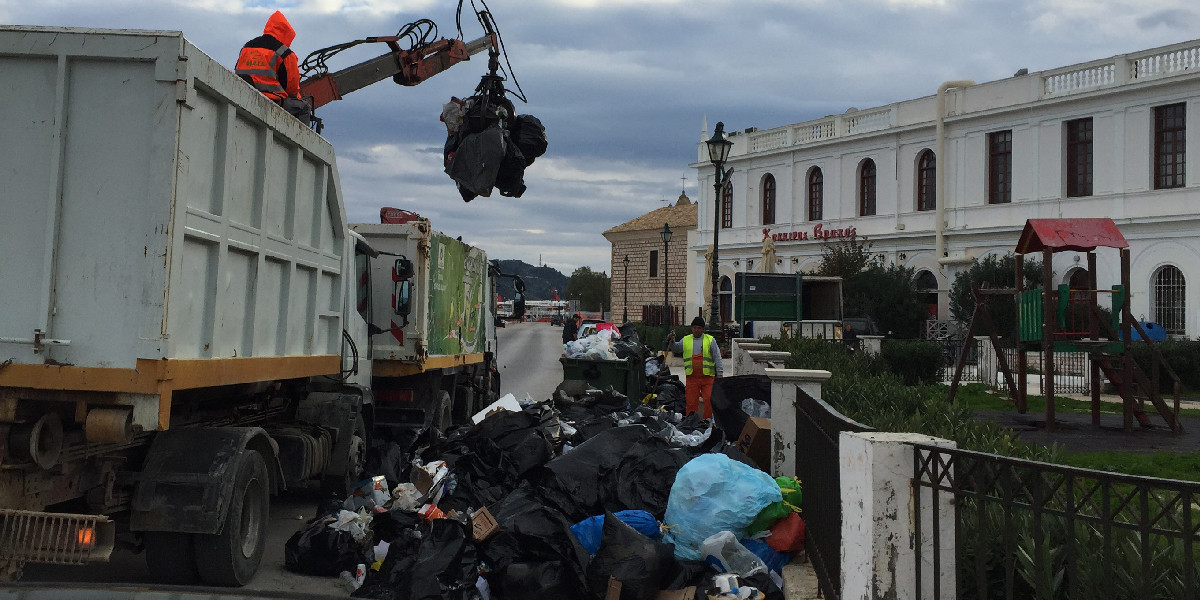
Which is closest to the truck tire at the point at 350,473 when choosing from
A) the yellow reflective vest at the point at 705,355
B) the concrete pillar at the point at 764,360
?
the concrete pillar at the point at 764,360

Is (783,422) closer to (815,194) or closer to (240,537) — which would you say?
(240,537)

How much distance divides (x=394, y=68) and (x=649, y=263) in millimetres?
51200

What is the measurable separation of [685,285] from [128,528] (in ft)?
183

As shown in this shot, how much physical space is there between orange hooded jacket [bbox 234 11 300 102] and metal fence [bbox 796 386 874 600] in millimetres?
4850

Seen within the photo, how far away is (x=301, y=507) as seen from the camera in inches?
345

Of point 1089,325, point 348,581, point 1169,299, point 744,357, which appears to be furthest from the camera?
point 1169,299

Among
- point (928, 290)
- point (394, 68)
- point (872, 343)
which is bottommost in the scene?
point (872, 343)

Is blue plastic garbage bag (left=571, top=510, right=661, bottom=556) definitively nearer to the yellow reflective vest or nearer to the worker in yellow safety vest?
the worker in yellow safety vest

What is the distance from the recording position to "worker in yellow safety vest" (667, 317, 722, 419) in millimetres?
13336

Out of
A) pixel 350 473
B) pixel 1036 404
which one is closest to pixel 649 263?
pixel 1036 404

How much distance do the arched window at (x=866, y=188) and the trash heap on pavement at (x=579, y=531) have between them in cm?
3503

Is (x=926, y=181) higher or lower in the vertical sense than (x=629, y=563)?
higher

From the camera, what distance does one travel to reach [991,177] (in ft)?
120

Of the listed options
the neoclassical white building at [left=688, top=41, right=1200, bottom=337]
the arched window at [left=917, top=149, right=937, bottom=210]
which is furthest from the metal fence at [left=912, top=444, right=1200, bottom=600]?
the arched window at [left=917, top=149, right=937, bottom=210]
